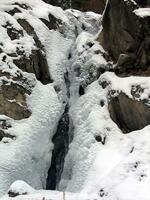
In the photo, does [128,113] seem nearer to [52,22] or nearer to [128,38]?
[128,38]

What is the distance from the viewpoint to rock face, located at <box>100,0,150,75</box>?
17438mm

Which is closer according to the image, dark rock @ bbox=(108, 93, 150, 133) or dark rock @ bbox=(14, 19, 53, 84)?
dark rock @ bbox=(108, 93, 150, 133)

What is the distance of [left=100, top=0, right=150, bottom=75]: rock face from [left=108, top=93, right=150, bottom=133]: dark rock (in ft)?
4.07

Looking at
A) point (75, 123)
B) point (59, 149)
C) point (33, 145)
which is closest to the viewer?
point (33, 145)

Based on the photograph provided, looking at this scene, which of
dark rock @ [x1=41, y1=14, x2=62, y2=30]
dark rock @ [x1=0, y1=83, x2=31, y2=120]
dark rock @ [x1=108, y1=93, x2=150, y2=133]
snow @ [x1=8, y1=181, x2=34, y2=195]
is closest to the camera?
snow @ [x1=8, y1=181, x2=34, y2=195]

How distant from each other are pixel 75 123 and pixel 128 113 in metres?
2.35

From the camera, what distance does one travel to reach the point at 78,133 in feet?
56.9

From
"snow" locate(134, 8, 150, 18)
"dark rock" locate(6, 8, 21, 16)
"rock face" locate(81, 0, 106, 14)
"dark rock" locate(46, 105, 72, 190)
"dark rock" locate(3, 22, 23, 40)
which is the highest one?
"snow" locate(134, 8, 150, 18)

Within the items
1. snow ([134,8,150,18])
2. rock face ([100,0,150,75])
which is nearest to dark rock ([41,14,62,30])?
rock face ([100,0,150,75])

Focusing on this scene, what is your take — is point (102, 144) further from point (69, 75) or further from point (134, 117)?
point (69, 75)

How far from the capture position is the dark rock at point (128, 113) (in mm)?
15701

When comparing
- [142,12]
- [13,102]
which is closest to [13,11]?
[13,102]

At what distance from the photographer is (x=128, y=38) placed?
18.1 meters

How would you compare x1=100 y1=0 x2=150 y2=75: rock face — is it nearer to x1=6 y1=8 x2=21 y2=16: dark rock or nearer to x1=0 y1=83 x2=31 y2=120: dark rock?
x1=0 y1=83 x2=31 y2=120: dark rock
